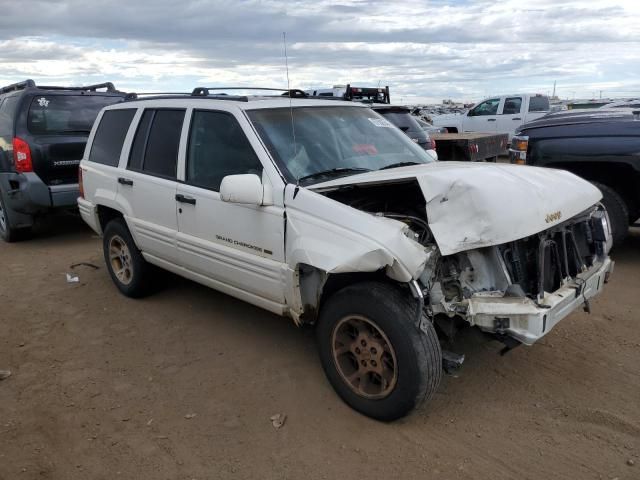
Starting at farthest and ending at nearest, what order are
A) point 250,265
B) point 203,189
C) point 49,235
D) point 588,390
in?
point 49,235
point 203,189
point 250,265
point 588,390

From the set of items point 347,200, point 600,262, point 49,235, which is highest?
point 347,200

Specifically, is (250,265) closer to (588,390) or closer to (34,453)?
(34,453)

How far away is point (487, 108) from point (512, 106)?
0.93 meters

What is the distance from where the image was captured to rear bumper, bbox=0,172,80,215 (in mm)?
7168

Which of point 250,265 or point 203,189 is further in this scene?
point 203,189

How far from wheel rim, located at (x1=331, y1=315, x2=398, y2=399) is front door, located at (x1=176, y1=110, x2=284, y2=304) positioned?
1.69 feet

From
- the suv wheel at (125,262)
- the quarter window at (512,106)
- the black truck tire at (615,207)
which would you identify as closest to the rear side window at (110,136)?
the suv wheel at (125,262)

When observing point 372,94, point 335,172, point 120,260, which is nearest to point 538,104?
point 372,94

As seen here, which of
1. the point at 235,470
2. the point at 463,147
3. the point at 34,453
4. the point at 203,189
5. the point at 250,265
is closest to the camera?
the point at 235,470

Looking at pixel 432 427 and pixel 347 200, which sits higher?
pixel 347 200

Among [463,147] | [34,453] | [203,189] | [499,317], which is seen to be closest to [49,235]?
[203,189]

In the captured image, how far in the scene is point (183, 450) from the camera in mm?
3080

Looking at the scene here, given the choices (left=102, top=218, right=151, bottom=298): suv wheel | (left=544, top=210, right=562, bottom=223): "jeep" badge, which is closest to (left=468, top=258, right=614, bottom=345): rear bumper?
(left=544, top=210, right=562, bottom=223): "jeep" badge

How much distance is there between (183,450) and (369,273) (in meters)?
1.44
